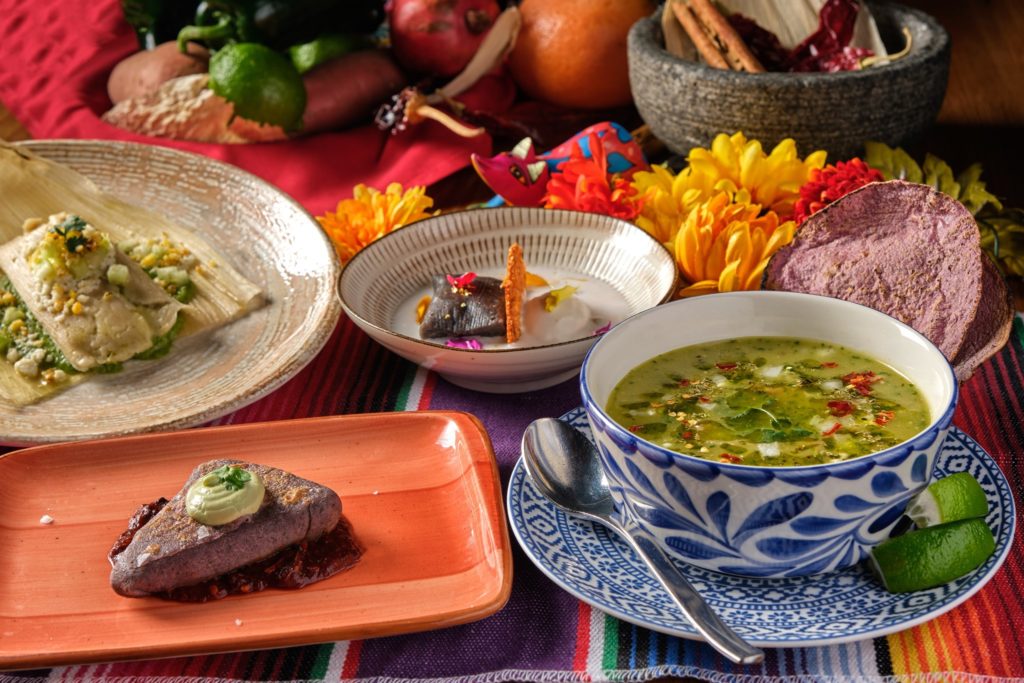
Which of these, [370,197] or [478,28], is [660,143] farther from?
[370,197]

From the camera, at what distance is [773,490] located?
3.19ft

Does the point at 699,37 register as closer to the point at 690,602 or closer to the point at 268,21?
the point at 268,21

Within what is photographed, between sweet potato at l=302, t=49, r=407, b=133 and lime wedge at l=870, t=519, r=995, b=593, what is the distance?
1854mm

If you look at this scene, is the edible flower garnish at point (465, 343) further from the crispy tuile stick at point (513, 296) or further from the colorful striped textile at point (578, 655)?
the colorful striped textile at point (578, 655)

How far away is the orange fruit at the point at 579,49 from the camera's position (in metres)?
2.48

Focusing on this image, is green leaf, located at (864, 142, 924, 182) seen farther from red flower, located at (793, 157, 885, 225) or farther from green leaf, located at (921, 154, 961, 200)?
red flower, located at (793, 157, 885, 225)

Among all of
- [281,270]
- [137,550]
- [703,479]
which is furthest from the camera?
[281,270]

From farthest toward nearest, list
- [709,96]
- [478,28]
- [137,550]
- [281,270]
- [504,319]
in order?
1. [478,28]
2. [709,96]
3. [281,270]
4. [504,319]
5. [137,550]

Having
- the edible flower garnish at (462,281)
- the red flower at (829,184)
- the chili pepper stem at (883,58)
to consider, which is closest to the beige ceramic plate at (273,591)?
the edible flower garnish at (462,281)

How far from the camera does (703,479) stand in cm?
99

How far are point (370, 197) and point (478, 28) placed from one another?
889 mm

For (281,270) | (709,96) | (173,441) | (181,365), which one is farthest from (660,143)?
(173,441)

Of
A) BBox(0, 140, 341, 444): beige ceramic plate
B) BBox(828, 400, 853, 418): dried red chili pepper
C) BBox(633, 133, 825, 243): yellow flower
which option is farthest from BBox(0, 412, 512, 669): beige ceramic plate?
BBox(633, 133, 825, 243): yellow flower

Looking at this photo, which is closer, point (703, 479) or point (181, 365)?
point (703, 479)
